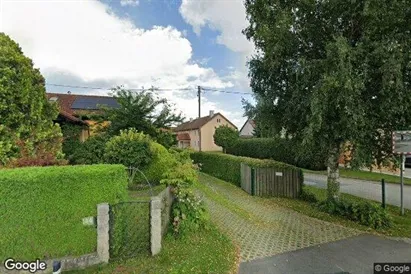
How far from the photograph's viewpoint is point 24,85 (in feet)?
24.1

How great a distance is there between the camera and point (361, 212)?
8180 millimetres

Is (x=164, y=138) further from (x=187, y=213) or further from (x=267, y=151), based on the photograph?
(x=267, y=151)

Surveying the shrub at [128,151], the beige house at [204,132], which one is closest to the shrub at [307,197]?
the shrub at [128,151]

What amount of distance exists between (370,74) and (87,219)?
844 centimetres

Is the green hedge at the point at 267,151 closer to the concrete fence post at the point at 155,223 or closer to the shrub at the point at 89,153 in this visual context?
the shrub at the point at 89,153

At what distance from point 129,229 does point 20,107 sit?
513 cm

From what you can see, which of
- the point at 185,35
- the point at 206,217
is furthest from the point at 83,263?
the point at 185,35

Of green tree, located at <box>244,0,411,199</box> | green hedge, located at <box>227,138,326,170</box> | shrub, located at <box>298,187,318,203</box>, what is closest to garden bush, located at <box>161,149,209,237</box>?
green tree, located at <box>244,0,411,199</box>

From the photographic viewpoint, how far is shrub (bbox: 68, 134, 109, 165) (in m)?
12.1

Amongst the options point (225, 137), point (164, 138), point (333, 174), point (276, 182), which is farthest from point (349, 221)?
point (225, 137)

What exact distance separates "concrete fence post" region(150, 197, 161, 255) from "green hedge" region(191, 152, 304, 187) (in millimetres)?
7973

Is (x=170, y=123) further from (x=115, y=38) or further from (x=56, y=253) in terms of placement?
(x=56, y=253)

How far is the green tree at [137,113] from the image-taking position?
1470 centimetres

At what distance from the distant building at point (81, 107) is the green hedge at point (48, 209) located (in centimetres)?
1098
